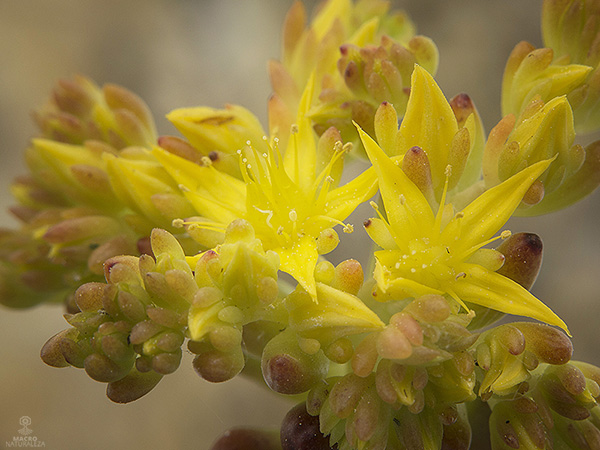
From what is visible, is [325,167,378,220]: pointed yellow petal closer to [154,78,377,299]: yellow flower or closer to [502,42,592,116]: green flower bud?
[154,78,377,299]: yellow flower

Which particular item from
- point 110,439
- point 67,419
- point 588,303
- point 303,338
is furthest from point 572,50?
point 67,419

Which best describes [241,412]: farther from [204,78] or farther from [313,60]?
[204,78]

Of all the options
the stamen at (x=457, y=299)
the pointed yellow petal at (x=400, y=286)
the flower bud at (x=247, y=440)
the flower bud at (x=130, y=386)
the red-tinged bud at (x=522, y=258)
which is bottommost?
the flower bud at (x=247, y=440)

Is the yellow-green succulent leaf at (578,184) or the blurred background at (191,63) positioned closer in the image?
the yellow-green succulent leaf at (578,184)

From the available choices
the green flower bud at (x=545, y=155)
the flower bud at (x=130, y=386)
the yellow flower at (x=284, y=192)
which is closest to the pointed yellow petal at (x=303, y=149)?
the yellow flower at (x=284, y=192)

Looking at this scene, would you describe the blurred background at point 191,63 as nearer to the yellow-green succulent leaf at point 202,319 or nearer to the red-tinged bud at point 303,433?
the red-tinged bud at point 303,433

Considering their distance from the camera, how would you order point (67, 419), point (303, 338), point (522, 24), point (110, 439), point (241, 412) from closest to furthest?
1. point (303, 338)
2. point (110, 439)
3. point (67, 419)
4. point (241, 412)
5. point (522, 24)

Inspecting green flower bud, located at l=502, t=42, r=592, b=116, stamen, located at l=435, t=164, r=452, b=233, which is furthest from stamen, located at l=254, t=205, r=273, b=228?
green flower bud, located at l=502, t=42, r=592, b=116

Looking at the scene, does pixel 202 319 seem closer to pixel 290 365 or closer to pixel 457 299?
pixel 290 365
